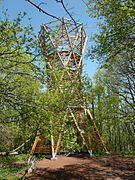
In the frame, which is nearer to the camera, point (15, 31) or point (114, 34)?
point (15, 31)

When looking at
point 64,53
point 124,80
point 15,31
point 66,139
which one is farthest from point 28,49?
point 64,53

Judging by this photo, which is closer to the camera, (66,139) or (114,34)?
(66,139)

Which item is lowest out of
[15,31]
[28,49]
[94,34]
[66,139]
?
[66,139]

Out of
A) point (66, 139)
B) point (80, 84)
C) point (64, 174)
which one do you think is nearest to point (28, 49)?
point (66, 139)

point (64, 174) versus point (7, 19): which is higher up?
point (7, 19)

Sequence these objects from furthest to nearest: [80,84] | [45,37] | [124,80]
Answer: [124,80], [80,84], [45,37]

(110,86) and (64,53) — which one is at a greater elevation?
(64,53)

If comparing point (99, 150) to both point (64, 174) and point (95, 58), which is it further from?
point (95, 58)

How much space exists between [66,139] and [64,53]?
9.85 m

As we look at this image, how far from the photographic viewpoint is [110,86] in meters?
10.9

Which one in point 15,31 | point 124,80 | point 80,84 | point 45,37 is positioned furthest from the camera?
point 124,80

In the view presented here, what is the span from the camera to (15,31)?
6.37ft

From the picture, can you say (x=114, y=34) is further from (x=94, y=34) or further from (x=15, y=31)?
(x=15, y=31)

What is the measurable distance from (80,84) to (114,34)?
1.65m
